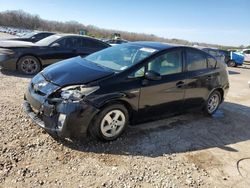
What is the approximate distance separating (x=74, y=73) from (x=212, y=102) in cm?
344

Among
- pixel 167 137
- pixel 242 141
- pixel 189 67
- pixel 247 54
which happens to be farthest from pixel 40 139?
pixel 247 54

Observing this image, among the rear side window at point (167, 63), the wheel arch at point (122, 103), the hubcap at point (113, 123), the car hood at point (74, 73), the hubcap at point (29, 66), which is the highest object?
the rear side window at point (167, 63)

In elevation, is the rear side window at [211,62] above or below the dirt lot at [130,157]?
above

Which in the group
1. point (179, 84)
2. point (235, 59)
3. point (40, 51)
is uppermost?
point (235, 59)

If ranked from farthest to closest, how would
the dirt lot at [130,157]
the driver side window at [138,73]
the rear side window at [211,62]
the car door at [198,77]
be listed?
the rear side window at [211,62], the car door at [198,77], the driver side window at [138,73], the dirt lot at [130,157]

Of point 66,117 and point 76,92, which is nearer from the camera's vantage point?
point 66,117

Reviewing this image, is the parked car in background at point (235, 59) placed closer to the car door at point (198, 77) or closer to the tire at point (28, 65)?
the car door at point (198, 77)

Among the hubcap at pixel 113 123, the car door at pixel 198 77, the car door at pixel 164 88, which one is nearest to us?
the hubcap at pixel 113 123

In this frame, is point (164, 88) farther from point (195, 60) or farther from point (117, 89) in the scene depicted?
point (195, 60)

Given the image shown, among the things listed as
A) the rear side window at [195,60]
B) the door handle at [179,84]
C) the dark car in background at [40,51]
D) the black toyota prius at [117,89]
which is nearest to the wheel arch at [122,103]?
the black toyota prius at [117,89]

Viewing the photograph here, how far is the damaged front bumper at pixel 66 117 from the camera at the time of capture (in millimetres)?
3664

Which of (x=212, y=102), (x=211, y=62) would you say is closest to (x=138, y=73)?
(x=211, y=62)

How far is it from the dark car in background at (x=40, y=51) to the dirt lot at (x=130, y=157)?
3.09 meters

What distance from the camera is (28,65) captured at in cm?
834
